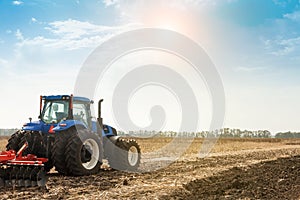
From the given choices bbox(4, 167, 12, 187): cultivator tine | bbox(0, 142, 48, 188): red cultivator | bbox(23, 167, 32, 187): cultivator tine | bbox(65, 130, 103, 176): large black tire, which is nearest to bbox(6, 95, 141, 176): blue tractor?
bbox(65, 130, 103, 176): large black tire

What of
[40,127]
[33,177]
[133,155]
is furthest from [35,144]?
[133,155]

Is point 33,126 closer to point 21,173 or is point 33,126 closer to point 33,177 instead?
point 21,173

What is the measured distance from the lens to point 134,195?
8.93 meters

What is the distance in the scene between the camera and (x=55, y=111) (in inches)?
514

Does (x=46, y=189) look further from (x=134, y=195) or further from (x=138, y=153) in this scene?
(x=138, y=153)

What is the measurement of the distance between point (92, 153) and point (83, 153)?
561 millimetres

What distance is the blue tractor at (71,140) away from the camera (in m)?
11.5

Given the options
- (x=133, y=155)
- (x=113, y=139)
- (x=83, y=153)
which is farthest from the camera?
(x=133, y=155)

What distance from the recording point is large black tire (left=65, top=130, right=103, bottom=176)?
1146 centimetres

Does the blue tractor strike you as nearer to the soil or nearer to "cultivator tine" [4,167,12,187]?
the soil

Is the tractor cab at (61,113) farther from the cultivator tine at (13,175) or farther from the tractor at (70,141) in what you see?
the cultivator tine at (13,175)

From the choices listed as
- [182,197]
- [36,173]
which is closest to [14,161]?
[36,173]

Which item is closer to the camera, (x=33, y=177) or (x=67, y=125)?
(x=33, y=177)

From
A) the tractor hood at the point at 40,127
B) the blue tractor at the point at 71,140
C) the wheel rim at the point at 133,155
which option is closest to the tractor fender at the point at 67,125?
the blue tractor at the point at 71,140
